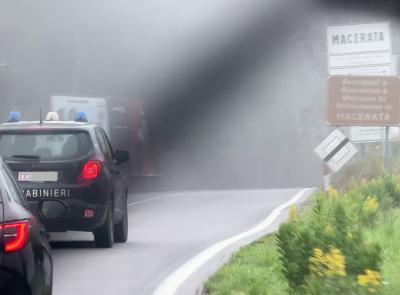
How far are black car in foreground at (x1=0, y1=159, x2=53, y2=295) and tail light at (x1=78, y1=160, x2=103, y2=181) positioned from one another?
7.63 m

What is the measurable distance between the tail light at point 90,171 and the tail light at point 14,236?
8063 millimetres

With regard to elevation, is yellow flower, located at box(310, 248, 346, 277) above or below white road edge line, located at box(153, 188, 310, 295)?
above

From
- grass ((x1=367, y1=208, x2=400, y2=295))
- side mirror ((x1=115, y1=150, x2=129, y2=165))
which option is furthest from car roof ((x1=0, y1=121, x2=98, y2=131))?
grass ((x1=367, y1=208, x2=400, y2=295))

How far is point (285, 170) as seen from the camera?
52.7m

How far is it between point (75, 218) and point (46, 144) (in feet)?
3.28

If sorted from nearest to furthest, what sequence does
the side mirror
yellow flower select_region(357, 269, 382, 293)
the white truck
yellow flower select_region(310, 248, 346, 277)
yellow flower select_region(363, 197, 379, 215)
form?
1. yellow flower select_region(357, 269, 382, 293)
2. yellow flower select_region(310, 248, 346, 277)
3. yellow flower select_region(363, 197, 379, 215)
4. the side mirror
5. the white truck

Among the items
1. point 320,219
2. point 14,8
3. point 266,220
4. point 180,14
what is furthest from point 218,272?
point 180,14

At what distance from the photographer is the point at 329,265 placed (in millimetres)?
8102

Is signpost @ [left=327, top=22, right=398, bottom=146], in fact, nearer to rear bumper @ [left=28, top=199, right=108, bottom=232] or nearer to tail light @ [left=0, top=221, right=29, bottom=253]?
rear bumper @ [left=28, top=199, right=108, bottom=232]

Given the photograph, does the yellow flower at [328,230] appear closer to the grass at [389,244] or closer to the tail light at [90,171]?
the grass at [389,244]

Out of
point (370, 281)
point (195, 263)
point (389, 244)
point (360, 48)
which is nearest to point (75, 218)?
point (195, 263)

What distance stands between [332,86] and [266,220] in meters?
2.69

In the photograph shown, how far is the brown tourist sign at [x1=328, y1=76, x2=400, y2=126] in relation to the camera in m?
22.4

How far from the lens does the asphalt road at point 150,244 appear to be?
1283 cm
